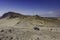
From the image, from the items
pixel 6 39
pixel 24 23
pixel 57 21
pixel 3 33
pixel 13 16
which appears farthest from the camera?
pixel 13 16

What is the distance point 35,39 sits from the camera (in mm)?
7719

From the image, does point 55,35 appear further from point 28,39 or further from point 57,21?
point 57,21

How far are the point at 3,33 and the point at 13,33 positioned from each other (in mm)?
661

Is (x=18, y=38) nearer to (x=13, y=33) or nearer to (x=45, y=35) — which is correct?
(x=13, y=33)

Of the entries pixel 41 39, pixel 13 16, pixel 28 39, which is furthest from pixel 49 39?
pixel 13 16

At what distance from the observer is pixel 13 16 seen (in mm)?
15133

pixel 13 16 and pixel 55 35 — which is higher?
pixel 13 16

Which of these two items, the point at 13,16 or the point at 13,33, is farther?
the point at 13,16

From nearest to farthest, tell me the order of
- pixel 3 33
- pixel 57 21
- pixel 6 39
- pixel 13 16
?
pixel 6 39, pixel 3 33, pixel 57 21, pixel 13 16

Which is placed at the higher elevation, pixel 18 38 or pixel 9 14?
pixel 9 14

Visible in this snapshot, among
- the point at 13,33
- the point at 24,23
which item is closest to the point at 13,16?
the point at 24,23

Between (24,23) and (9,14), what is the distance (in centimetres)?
423

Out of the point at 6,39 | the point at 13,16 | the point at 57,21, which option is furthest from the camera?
the point at 13,16

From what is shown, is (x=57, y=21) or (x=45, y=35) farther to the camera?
(x=57, y=21)
